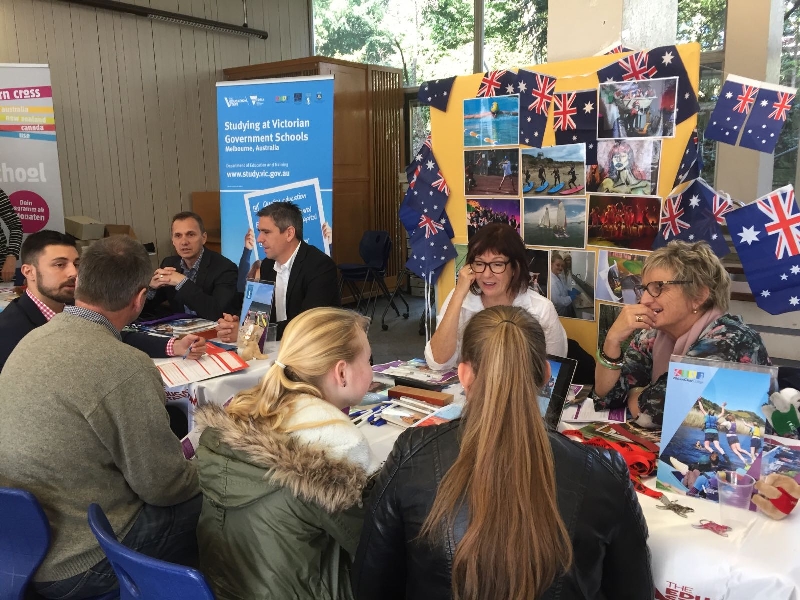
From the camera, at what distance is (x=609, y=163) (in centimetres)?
291

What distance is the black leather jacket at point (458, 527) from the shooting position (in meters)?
1.10

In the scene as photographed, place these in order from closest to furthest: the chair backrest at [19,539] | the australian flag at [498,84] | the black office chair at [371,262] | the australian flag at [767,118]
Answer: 1. the chair backrest at [19,539]
2. the australian flag at [767,118]
3. the australian flag at [498,84]
4. the black office chair at [371,262]

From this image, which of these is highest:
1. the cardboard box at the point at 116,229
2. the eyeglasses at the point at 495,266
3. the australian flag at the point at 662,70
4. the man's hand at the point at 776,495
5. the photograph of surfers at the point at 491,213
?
the australian flag at the point at 662,70

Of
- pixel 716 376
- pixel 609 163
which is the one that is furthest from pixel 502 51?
pixel 716 376

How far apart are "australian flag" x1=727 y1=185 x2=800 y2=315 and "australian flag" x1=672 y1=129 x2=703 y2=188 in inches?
10.5

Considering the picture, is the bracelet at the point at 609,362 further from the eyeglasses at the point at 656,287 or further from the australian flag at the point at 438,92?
the australian flag at the point at 438,92

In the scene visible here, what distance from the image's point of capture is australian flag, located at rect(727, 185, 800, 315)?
94.3 inches

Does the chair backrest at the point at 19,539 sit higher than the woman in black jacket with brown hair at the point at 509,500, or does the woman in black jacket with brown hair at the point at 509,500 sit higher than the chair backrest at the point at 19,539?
the woman in black jacket with brown hair at the point at 509,500

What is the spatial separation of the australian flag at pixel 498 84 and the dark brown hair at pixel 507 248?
33.9 inches

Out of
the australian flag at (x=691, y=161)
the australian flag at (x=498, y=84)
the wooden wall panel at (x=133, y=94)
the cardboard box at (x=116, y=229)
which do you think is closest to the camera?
the australian flag at (x=691, y=161)

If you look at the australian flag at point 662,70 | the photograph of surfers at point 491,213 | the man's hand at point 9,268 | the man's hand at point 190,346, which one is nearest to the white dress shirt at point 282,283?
the man's hand at point 190,346

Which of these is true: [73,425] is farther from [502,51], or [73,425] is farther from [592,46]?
[502,51]

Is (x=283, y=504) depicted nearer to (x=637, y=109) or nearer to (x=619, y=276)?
Result: (x=619, y=276)

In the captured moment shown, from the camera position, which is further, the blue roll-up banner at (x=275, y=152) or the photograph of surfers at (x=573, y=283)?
the blue roll-up banner at (x=275, y=152)
